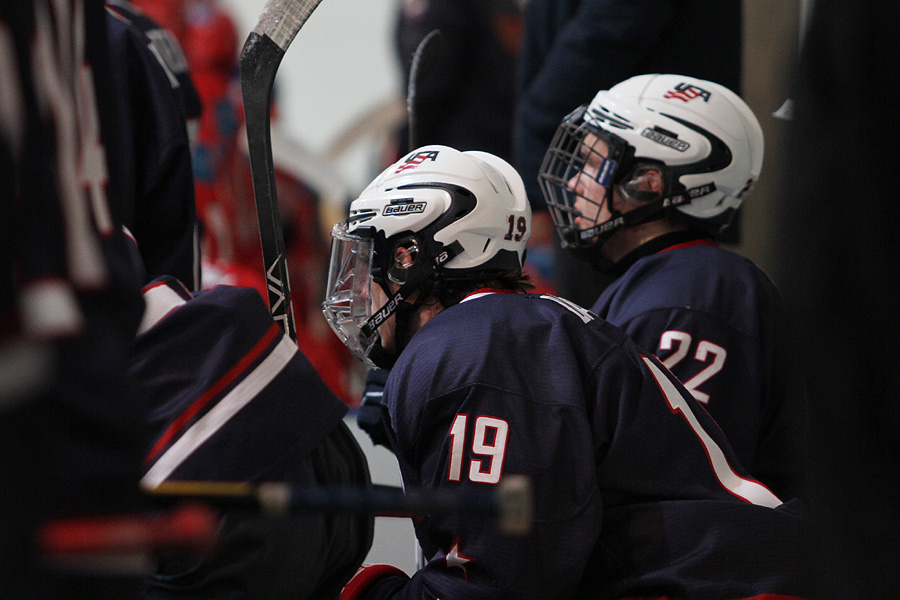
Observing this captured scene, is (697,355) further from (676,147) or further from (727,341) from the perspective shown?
(676,147)

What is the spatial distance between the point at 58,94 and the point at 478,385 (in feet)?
3.10

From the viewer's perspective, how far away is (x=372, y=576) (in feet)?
5.90

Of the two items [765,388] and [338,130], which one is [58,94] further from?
[338,130]

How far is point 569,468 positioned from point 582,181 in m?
1.21

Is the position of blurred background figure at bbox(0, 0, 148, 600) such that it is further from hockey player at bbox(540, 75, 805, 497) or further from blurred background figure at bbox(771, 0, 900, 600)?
hockey player at bbox(540, 75, 805, 497)

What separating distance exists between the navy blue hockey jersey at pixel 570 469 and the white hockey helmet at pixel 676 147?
→ 0.87m

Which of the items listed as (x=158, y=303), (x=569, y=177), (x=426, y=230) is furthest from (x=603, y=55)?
(x=158, y=303)

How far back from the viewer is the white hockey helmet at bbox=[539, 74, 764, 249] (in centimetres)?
253

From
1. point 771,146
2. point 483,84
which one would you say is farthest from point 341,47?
point 771,146

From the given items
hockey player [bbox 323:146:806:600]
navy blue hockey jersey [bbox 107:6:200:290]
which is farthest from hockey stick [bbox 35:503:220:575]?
navy blue hockey jersey [bbox 107:6:200:290]

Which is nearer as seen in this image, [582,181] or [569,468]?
[569,468]

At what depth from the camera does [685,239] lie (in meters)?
2.59

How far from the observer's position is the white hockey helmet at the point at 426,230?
1975 mm

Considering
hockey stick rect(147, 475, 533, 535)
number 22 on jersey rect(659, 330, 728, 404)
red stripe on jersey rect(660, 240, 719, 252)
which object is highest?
hockey stick rect(147, 475, 533, 535)
